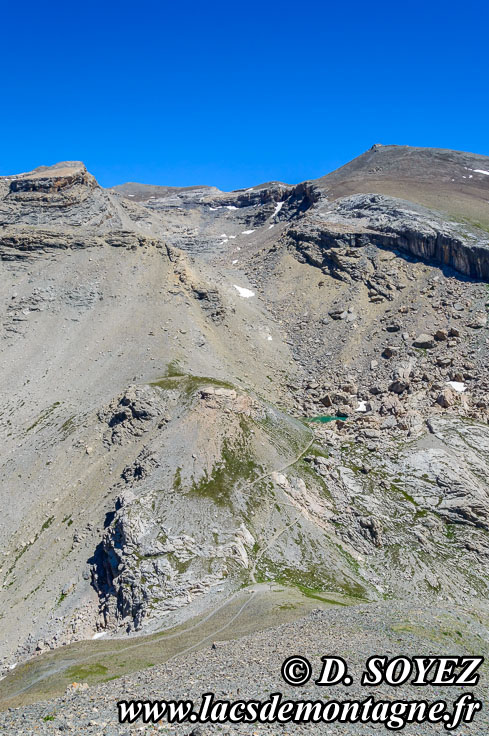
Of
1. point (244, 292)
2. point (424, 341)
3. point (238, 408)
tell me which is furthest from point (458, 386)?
point (244, 292)

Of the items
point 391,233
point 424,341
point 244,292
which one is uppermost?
point 391,233

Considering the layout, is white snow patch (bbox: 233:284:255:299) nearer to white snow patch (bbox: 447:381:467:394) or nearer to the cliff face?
the cliff face

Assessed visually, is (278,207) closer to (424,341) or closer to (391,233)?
(391,233)

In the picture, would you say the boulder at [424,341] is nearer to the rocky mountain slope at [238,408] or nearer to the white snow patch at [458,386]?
the rocky mountain slope at [238,408]

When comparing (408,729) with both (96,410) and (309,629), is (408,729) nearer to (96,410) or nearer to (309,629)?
(309,629)

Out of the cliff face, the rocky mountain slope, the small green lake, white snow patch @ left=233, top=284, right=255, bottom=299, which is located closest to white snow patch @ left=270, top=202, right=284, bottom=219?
the rocky mountain slope
